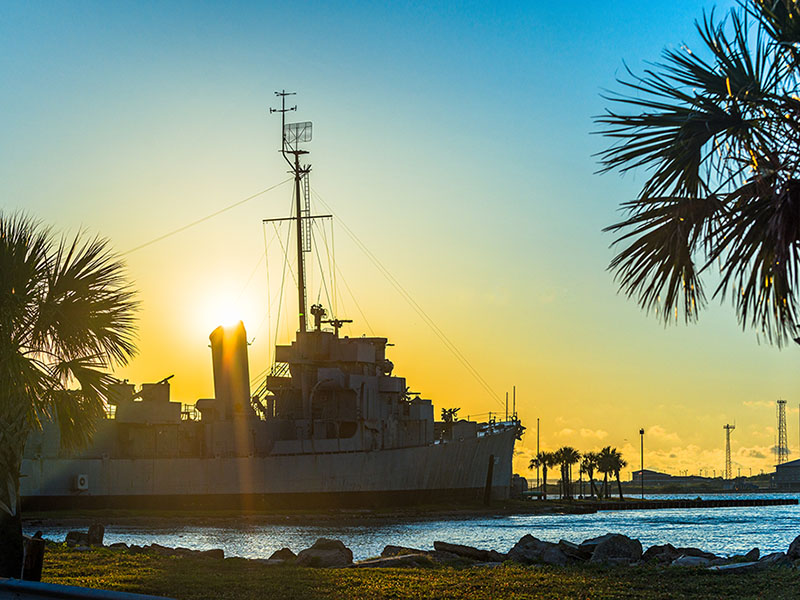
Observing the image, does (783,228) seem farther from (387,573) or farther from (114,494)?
(114,494)

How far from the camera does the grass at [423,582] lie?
11.9 meters

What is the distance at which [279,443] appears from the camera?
57.7 meters

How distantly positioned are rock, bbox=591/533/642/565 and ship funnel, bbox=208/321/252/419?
137 ft

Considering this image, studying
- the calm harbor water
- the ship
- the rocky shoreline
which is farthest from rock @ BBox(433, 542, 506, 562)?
the ship

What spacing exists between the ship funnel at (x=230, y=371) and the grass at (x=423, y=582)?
41.9m

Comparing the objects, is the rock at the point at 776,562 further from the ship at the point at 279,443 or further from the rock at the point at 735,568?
the ship at the point at 279,443

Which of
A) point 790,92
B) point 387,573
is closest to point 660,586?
point 387,573

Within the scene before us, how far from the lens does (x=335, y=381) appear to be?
201ft

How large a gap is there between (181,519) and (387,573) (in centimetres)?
3859

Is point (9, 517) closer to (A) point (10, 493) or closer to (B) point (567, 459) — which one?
(A) point (10, 493)

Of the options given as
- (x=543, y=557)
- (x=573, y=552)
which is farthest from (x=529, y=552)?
(x=573, y=552)

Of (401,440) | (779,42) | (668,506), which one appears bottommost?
(668,506)

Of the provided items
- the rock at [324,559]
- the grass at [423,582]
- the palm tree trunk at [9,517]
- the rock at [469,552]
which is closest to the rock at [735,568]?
the grass at [423,582]

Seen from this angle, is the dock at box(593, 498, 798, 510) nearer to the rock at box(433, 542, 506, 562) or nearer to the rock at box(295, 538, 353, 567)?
the rock at box(433, 542, 506, 562)
